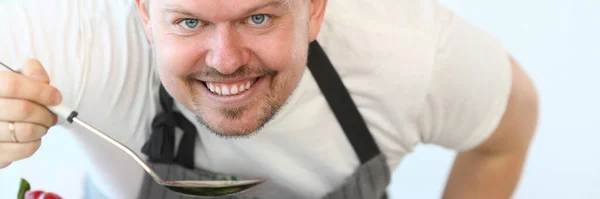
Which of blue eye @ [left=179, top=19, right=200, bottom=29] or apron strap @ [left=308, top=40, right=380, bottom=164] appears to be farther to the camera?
apron strap @ [left=308, top=40, right=380, bottom=164]

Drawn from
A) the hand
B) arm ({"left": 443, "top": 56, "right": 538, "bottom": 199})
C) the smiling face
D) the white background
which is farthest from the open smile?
the white background

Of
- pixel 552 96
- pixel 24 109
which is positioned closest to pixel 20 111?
pixel 24 109

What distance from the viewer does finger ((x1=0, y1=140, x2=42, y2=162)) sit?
1.40 ft

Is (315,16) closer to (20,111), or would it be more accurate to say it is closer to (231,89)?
(231,89)

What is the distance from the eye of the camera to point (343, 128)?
60 centimetres

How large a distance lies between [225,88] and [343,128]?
0.48ft

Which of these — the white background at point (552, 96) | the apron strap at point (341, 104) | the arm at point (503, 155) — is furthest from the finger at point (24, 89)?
the white background at point (552, 96)

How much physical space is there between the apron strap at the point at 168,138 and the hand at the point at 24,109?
5.1 inches

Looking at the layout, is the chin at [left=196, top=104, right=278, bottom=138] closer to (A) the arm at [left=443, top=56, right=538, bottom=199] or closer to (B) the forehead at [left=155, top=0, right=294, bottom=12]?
(B) the forehead at [left=155, top=0, right=294, bottom=12]

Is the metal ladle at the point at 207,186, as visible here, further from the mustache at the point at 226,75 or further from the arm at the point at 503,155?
the arm at the point at 503,155

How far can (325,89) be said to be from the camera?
0.58 meters

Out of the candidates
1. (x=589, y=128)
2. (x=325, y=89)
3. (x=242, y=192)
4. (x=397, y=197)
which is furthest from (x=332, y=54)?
(x=589, y=128)

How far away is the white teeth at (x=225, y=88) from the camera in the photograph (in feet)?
1.60

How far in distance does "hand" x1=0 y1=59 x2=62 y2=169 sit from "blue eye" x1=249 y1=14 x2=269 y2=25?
0.13 m
